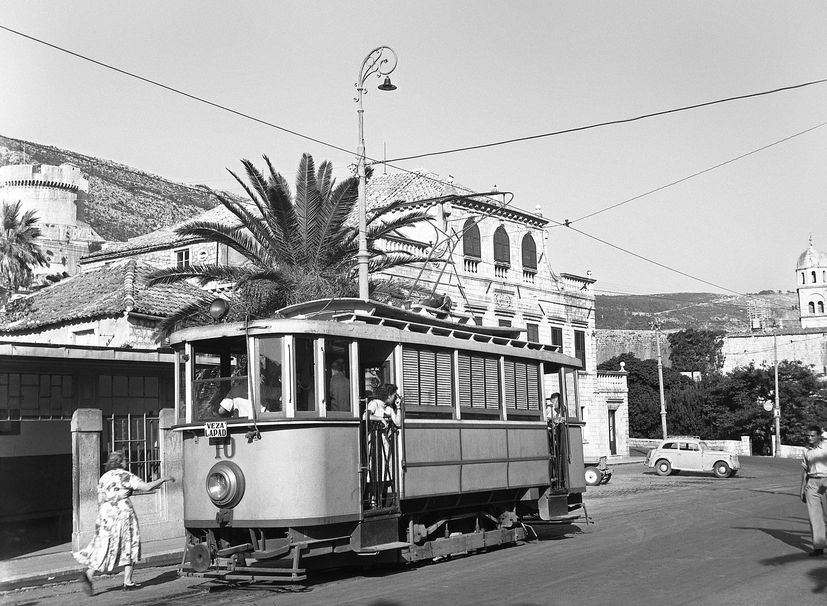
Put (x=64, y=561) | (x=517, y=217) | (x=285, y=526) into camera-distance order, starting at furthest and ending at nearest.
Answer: (x=517, y=217), (x=64, y=561), (x=285, y=526)

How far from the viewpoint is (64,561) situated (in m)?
15.9

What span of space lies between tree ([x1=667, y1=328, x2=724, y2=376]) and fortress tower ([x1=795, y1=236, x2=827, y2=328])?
2932 centimetres

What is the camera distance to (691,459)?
39.6 m

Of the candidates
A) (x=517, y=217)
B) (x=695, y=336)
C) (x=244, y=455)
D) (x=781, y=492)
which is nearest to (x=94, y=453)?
(x=244, y=455)

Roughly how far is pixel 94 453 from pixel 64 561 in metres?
2.07

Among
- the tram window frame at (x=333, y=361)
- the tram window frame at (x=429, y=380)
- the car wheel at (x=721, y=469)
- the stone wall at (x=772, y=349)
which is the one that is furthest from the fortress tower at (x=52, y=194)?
the tram window frame at (x=333, y=361)

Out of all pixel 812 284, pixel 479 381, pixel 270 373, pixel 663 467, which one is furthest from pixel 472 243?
pixel 812 284

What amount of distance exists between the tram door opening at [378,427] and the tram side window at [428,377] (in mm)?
288

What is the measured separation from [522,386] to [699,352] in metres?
103

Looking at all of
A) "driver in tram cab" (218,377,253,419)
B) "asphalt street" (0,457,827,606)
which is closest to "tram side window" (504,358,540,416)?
"asphalt street" (0,457,827,606)

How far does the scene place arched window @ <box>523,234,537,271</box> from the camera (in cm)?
4291

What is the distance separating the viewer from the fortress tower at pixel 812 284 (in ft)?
458

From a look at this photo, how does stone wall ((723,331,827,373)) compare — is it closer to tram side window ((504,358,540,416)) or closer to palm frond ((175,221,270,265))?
palm frond ((175,221,270,265))

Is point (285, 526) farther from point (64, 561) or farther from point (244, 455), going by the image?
point (64, 561)
